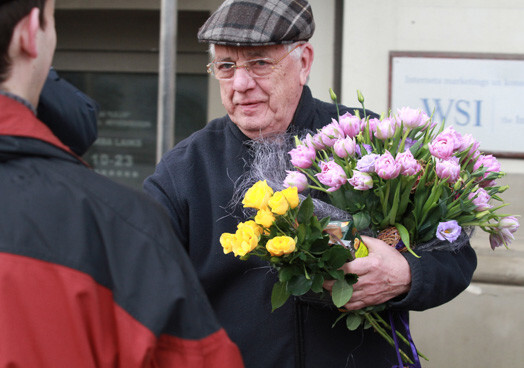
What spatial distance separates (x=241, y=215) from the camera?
1.98 metres

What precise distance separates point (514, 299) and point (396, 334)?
105 inches

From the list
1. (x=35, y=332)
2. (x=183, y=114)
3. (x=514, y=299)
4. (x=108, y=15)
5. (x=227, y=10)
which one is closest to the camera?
(x=35, y=332)

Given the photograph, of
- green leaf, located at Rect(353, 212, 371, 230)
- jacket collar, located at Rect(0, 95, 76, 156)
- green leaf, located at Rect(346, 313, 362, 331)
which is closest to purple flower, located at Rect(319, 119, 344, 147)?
green leaf, located at Rect(353, 212, 371, 230)

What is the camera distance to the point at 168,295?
104 centimetres

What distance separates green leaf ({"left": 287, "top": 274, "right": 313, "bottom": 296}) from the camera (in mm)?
1606

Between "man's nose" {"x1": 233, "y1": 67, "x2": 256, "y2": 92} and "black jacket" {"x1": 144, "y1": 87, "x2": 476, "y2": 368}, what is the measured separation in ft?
0.57

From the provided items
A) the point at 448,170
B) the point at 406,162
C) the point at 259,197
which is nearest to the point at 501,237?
the point at 448,170

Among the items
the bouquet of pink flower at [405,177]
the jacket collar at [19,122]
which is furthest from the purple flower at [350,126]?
the jacket collar at [19,122]

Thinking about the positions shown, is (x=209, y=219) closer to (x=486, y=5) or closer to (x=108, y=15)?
(x=486, y=5)

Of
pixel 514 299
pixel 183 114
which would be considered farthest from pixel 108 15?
pixel 514 299

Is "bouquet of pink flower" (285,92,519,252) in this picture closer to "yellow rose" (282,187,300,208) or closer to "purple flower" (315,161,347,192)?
"purple flower" (315,161,347,192)

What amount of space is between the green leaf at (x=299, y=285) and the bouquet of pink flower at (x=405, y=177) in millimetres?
215

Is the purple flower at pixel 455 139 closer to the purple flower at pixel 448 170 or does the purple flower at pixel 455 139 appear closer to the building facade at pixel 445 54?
the purple flower at pixel 448 170

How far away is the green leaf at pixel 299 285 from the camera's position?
161 cm
